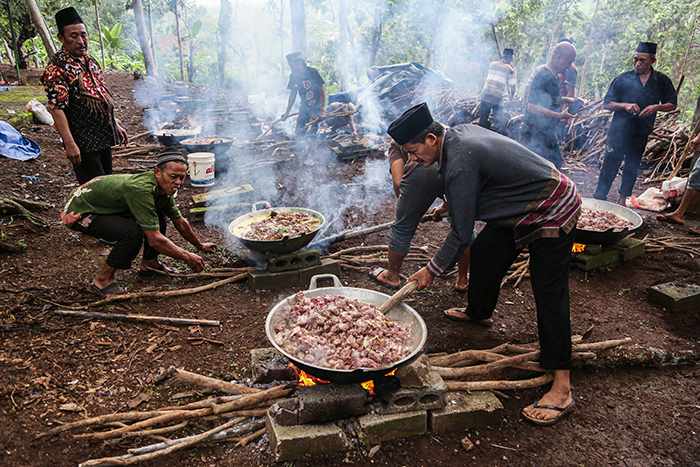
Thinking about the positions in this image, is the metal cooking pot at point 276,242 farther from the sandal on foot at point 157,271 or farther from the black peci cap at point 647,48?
the black peci cap at point 647,48

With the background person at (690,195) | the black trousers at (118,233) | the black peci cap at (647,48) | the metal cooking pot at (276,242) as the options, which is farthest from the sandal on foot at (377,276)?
the black peci cap at (647,48)

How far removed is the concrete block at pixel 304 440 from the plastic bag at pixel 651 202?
647 centimetres

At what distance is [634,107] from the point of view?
582 centimetres

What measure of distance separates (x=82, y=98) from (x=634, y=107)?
7.22 meters

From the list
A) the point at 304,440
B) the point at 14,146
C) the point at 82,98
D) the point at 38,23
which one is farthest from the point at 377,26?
the point at 304,440

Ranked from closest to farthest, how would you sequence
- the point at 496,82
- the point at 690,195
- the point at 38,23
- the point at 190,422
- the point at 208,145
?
the point at 190,422
the point at 690,195
the point at 208,145
the point at 496,82
the point at 38,23

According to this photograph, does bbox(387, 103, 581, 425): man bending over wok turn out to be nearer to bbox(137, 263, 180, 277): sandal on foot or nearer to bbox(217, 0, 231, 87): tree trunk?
bbox(137, 263, 180, 277): sandal on foot

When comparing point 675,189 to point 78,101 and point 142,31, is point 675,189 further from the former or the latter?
point 142,31

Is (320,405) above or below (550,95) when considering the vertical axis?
below

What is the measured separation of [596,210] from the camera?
527 centimetres

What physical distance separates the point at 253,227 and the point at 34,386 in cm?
226

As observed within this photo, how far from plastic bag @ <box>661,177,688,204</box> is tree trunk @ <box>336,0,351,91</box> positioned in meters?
12.7

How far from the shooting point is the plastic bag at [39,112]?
345 inches

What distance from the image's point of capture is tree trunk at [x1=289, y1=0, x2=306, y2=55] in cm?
1267
